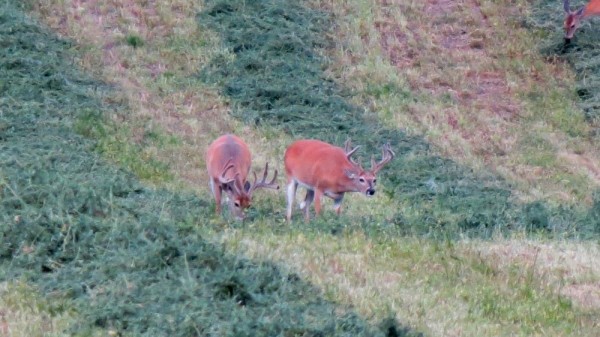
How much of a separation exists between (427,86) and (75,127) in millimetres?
8909

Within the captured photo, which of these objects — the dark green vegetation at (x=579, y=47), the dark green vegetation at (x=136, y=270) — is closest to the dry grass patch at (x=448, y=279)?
the dark green vegetation at (x=136, y=270)

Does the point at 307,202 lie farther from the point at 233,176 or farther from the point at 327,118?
the point at 327,118

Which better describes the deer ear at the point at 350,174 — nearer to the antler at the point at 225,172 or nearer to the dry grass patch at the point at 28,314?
the antler at the point at 225,172

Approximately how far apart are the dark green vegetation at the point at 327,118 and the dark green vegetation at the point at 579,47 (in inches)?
160

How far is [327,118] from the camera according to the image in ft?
70.6

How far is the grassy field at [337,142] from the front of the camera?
8180mm

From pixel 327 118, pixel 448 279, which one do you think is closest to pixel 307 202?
pixel 448 279

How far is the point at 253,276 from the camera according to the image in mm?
8336

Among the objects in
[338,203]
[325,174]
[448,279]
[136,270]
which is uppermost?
[136,270]

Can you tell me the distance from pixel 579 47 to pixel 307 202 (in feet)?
42.7

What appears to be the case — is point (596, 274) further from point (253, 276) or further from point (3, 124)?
point (3, 124)

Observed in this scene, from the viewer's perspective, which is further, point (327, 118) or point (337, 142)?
point (327, 118)

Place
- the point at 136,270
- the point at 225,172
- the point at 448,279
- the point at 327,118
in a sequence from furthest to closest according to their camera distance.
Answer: the point at 327,118, the point at 225,172, the point at 448,279, the point at 136,270

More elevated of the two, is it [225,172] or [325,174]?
[225,172]
